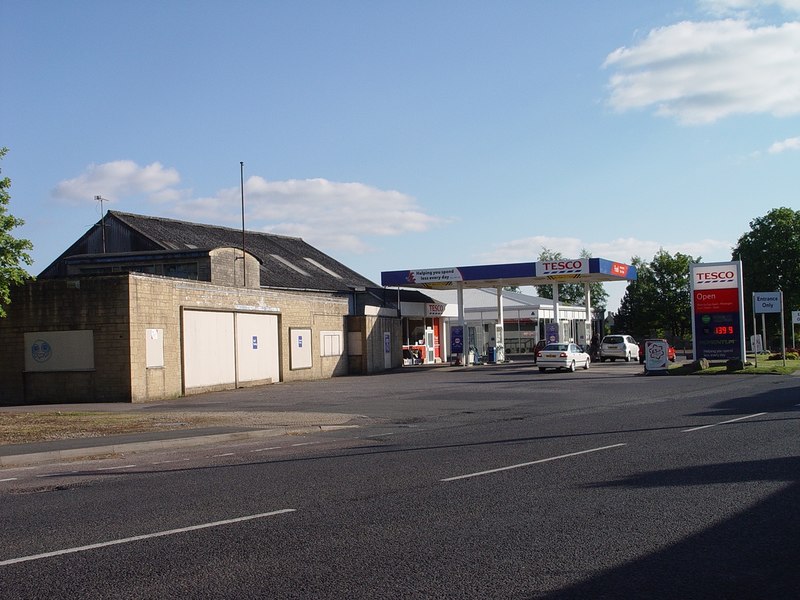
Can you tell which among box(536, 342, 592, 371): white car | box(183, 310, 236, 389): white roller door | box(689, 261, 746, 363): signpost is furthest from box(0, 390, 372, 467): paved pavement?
box(689, 261, 746, 363): signpost

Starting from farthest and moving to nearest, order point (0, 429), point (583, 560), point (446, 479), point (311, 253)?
1. point (311, 253)
2. point (0, 429)
3. point (446, 479)
4. point (583, 560)

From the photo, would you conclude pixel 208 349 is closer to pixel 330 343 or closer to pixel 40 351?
pixel 40 351

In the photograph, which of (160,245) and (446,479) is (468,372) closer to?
(160,245)

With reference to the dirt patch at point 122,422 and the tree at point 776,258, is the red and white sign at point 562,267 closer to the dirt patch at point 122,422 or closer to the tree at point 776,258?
the dirt patch at point 122,422

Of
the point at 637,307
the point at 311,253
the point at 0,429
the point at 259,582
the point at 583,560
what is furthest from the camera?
the point at 637,307

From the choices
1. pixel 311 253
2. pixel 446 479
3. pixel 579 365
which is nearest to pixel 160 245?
pixel 311 253

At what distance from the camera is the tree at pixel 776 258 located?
239 feet

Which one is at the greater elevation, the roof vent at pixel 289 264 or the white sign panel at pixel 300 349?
the roof vent at pixel 289 264

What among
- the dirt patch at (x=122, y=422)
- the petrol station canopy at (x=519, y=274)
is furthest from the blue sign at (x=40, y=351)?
the petrol station canopy at (x=519, y=274)

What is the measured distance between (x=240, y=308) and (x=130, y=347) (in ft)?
22.8

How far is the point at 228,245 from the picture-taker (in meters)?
46.3

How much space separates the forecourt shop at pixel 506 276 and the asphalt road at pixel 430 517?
31960 millimetres

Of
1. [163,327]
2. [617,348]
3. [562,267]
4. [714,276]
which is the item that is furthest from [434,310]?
[163,327]

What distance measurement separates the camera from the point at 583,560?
657cm
